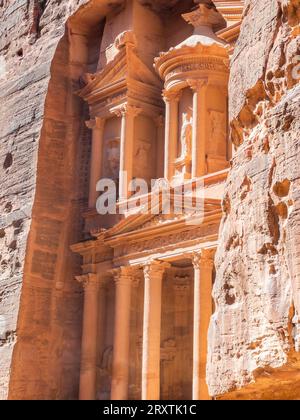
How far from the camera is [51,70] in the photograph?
21188mm

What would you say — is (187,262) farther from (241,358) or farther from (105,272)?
(241,358)

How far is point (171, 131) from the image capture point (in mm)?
19656

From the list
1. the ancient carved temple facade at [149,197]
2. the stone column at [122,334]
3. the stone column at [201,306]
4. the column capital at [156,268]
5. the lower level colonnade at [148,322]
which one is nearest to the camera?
the stone column at [201,306]

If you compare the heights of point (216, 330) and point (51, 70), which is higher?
point (51, 70)

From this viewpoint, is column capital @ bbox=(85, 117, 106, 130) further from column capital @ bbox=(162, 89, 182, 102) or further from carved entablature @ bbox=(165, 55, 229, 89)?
carved entablature @ bbox=(165, 55, 229, 89)

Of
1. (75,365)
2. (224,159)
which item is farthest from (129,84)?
(75,365)

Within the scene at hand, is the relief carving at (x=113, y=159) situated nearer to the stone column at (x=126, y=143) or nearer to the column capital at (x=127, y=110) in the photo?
the stone column at (x=126, y=143)

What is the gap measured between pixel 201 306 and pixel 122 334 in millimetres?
2366

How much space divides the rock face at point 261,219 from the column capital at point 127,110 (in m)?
13.7

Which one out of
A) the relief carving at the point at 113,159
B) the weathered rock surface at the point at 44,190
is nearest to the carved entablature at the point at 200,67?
the relief carving at the point at 113,159

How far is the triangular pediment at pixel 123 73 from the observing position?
67.3 feet

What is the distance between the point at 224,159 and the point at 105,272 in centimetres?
366

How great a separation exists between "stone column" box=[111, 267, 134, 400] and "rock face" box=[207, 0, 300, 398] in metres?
11.9

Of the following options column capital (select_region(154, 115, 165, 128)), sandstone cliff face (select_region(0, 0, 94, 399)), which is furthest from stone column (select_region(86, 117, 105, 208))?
column capital (select_region(154, 115, 165, 128))
